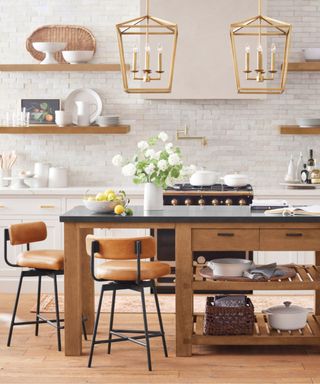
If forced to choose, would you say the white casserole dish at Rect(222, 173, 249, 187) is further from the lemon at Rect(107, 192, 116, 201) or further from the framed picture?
the lemon at Rect(107, 192, 116, 201)

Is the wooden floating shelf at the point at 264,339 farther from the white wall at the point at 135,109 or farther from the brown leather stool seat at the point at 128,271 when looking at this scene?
the white wall at the point at 135,109

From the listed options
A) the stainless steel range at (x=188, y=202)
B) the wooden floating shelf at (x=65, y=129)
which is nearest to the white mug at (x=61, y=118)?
the wooden floating shelf at (x=65, y=129)

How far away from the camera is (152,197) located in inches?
240

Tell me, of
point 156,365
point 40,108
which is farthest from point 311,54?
point 156,365

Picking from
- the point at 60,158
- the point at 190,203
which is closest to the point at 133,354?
the point at 190,203

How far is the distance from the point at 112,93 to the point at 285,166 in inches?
74.1

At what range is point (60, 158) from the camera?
29.2ft

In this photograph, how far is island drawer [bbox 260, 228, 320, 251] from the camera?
19.0 feet

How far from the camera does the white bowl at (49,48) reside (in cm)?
851

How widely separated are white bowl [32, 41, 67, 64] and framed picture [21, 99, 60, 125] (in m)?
0.41

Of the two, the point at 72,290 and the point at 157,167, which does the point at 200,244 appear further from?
the point at 72,290

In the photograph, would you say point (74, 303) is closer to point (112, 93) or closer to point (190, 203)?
point (190, 203)

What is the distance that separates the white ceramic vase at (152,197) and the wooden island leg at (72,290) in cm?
58

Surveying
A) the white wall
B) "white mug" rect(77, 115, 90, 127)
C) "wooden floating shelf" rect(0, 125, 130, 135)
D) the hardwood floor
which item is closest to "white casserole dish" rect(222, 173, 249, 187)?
the white wall
